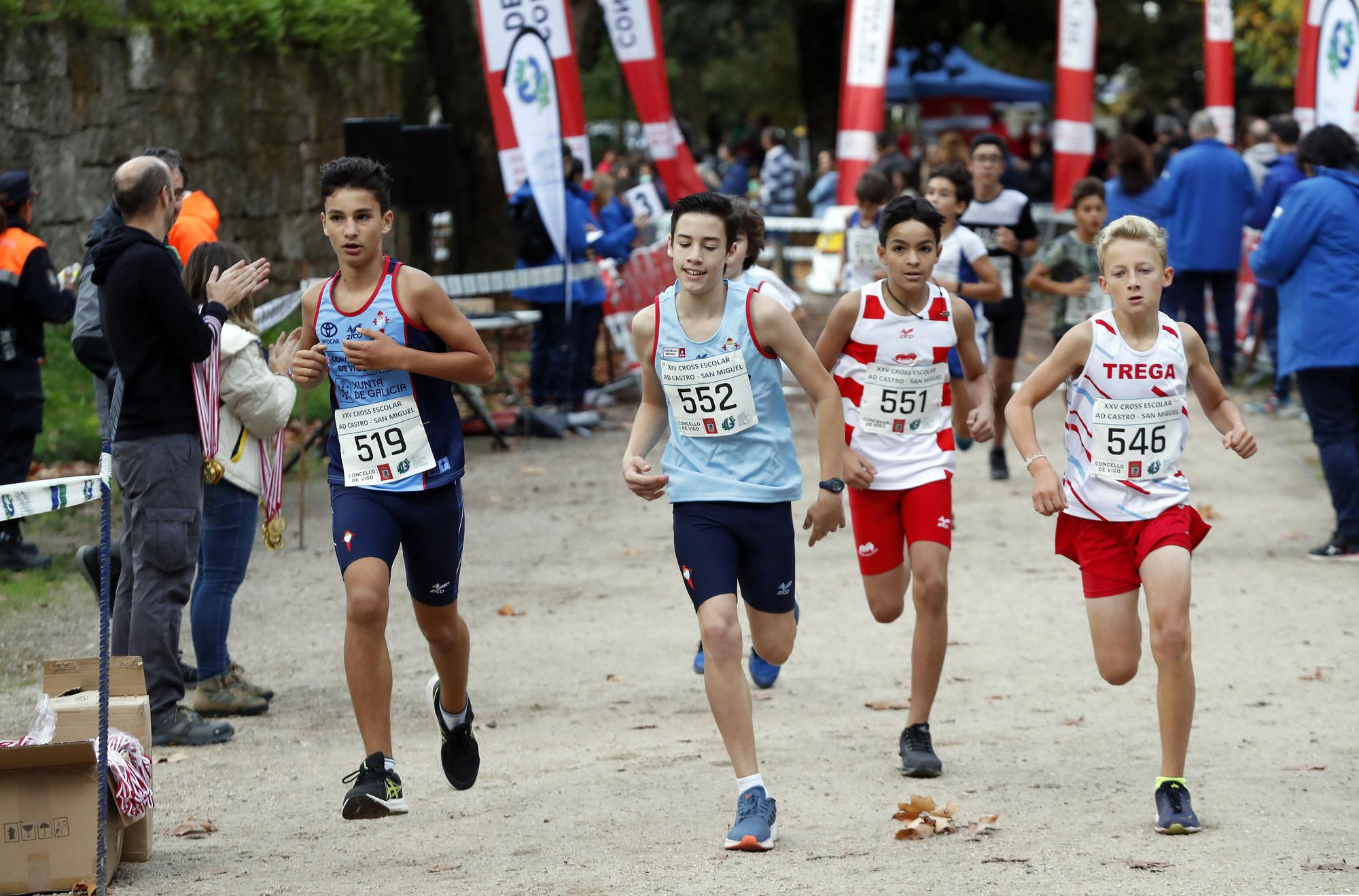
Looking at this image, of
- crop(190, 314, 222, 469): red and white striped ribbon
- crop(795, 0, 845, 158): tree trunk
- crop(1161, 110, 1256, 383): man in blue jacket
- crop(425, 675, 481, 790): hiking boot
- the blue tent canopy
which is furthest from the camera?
the blue tent canopy

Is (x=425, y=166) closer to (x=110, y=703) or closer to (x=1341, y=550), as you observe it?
(x=1341, y=550)

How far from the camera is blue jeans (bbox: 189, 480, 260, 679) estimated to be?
6.72 meters

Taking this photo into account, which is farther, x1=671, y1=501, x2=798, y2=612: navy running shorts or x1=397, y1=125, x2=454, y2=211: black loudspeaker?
x1=397, y1=125, x2=454, y2=211: black loudspeaker

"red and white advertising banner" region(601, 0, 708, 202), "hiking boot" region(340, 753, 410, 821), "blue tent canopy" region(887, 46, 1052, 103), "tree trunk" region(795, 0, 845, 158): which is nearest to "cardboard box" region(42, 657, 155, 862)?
"hiking boot" region(340, 753, 410, 821)

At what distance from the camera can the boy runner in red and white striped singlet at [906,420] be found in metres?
5.88

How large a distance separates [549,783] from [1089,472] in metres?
2.08

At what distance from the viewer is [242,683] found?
6855 millimetres

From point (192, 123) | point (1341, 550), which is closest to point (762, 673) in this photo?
point (1341, 550)

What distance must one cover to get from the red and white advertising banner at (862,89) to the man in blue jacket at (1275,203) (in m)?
3.55

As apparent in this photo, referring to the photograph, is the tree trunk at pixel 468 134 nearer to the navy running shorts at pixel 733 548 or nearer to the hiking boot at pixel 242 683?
the hiking boot at pixel 242 683

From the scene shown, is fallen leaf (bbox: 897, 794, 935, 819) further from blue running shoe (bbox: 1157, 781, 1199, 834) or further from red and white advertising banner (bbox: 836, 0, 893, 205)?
red and white advertising banner (bbox: 836, 0, 893, 205)

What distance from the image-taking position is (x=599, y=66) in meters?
53.8

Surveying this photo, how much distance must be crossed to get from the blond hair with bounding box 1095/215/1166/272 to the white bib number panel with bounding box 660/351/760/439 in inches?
46.3

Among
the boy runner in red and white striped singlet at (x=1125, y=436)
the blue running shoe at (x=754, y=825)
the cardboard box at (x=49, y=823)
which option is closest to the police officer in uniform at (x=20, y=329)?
the cardboard box at (x=49, y=823)
